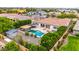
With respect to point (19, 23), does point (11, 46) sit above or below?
below

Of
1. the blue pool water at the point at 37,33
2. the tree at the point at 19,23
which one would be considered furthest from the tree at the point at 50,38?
the tree at the point at 19,23

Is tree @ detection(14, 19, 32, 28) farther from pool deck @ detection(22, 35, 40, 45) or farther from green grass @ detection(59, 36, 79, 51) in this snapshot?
green grass @ detection(59, 36, 79, 51)

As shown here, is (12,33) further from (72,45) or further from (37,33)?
(72,45)


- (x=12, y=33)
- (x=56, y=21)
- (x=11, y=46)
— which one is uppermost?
(x=56, y=21)

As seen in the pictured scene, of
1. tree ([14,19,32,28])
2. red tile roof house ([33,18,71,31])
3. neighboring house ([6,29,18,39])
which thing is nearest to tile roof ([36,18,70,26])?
red tile roof house ([33,18,71,31])

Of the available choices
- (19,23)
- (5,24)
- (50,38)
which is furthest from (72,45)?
(5,24)

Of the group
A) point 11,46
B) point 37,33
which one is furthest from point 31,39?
point 11,46
